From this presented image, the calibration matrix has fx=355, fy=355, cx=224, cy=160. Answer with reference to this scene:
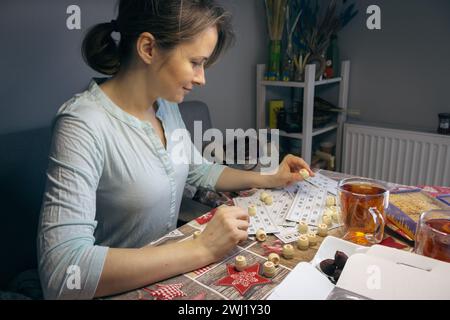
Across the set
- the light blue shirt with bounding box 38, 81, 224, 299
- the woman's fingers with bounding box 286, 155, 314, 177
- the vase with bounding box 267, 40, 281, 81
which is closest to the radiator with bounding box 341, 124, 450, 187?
the vase with bounding box 267, 40, 281, 81

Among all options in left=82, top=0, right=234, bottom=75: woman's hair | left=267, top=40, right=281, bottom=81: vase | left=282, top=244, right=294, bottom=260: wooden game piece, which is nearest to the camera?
left=282, top=244, right=294, bottom=260: wooden game piece

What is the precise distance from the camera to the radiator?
1992mm

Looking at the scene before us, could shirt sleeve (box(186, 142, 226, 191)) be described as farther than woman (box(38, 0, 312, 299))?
Yes

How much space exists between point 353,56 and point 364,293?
6.85ft

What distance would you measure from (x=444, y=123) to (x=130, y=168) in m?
1.84

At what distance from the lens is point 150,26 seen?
82cm

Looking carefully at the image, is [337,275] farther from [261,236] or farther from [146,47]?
[146,47]

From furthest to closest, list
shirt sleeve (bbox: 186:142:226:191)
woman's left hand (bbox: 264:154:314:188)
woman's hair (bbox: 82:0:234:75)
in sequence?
shirt sleeve (bbox: 186:142:226:191) → woman's left hand (bbox: 264:154:314:188) → woman's hair (bbox: 82:0:234:75)

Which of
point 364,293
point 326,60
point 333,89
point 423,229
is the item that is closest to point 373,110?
point 333,89

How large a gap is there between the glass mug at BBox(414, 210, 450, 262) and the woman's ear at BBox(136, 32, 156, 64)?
26.9 inches

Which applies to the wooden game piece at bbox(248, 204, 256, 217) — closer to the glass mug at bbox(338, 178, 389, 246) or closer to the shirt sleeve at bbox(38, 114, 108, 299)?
the glass mug at bbox(338, 178, 389, 246)

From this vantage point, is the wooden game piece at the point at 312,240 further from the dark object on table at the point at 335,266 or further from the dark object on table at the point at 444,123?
the dark object on table at the point at 444,123

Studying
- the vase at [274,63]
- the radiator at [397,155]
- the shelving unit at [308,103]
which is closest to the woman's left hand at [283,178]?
the shelving unit at [308,103]

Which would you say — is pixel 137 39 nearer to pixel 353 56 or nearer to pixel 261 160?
pixel 261 160
